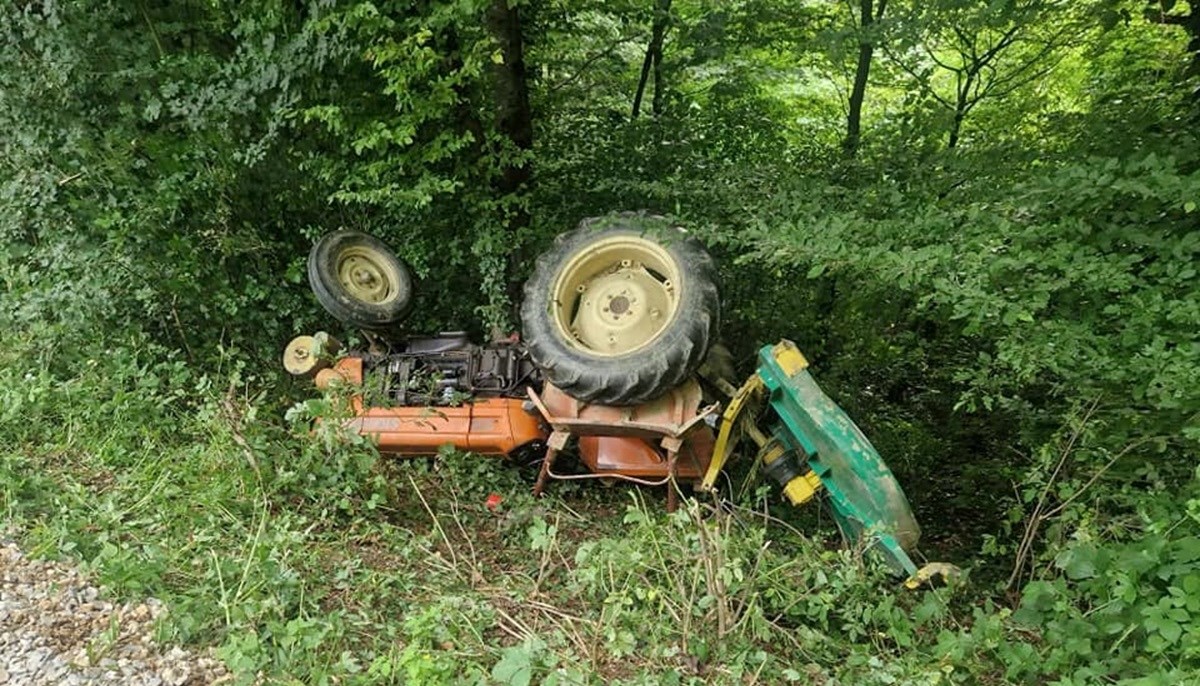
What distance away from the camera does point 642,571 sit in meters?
2.88

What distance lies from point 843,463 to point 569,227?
8.33ft

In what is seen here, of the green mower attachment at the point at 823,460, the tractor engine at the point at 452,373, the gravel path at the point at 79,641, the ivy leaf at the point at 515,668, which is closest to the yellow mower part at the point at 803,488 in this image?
the green mower attachment at the point at 823,460

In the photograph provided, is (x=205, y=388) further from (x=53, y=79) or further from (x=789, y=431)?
(x=789, y=431)

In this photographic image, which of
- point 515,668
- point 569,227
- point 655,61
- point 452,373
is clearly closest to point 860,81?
point 655,61

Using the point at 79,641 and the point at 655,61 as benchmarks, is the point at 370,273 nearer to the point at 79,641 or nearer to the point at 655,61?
the point at 79,641

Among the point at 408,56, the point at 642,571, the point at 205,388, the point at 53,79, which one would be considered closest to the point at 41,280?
the point at 53,79

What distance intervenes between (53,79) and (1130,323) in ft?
19.3

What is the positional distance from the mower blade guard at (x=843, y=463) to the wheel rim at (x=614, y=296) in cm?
71

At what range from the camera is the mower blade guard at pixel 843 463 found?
3.19 m

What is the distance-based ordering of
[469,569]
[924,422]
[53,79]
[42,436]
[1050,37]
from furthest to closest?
[924,422] → [1050,37] → [53,79] → [42,436] → [469,569]

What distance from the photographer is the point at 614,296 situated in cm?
412

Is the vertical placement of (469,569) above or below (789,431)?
below

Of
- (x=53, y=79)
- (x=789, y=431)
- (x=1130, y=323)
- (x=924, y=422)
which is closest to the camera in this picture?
(x=1130, y=323)

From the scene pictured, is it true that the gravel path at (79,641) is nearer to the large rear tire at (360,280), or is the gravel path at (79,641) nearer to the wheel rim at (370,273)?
the large rear tire at (360,280)
